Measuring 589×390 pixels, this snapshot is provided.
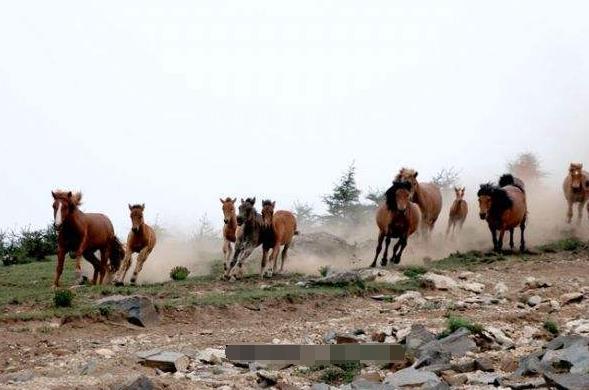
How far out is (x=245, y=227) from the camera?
2111cm

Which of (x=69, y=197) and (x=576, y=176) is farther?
(x=576, y=176)

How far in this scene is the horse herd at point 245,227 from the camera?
1869cm

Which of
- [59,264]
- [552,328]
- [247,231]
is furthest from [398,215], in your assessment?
[552,328]

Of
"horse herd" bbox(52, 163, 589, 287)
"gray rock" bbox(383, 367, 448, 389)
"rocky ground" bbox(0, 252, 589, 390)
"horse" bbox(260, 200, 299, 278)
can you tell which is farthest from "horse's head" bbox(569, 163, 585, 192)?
"gray rock" bbox(383, 367, 448, 389)

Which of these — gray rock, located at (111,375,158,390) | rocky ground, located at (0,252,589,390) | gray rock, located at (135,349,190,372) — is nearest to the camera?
gray rock, located at (111,375,158,390)

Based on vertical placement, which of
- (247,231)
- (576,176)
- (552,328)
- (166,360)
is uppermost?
(576,176)

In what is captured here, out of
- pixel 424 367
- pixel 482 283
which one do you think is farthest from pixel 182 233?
pixel 424 367

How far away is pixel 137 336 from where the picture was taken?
11992mm

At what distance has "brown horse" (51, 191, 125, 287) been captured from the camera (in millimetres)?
18094

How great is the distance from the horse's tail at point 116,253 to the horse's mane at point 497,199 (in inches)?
481

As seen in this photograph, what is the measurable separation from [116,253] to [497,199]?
1304cm

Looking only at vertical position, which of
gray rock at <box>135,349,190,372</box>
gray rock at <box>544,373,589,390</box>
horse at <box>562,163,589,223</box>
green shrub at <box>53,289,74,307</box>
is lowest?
gray rock at <box>135,349,190,372</box>

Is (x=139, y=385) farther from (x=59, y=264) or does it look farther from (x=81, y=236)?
(x=81, y=236)

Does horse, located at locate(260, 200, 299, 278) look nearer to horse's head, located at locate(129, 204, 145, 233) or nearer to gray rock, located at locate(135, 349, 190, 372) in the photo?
horse's head, located at locate(129, 204, 145, 233)
